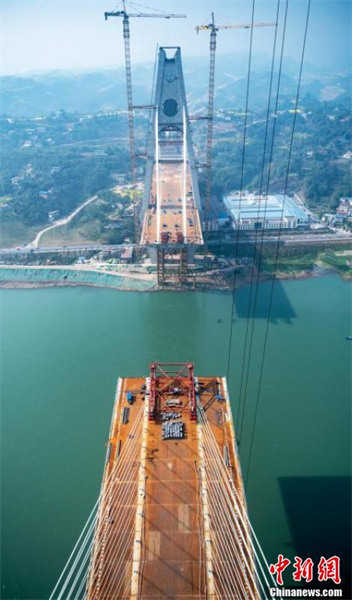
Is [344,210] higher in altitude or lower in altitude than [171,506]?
higher

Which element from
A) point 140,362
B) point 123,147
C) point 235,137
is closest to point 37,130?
point 123,147

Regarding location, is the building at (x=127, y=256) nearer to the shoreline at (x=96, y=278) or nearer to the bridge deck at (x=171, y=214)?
the shoreline at (x=96, y=278)

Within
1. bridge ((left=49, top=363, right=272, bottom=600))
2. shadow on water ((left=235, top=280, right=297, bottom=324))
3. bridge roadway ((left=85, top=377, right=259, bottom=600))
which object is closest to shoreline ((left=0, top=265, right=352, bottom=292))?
shadow on water ((left=235, top=280, right=297, bottom=324))

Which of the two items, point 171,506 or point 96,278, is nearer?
point 171,506

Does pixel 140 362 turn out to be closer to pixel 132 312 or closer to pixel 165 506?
pixel 132 312

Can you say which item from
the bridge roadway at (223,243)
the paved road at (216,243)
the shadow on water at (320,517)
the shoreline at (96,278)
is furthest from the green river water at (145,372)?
the paved road at (216,243)

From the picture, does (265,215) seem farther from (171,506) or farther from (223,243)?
(171,506)

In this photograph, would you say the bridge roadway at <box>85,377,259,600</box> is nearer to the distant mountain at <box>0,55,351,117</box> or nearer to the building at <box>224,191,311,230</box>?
the building at <box>224,191,311,230</box>

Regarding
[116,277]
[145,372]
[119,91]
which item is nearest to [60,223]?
[116,277]
